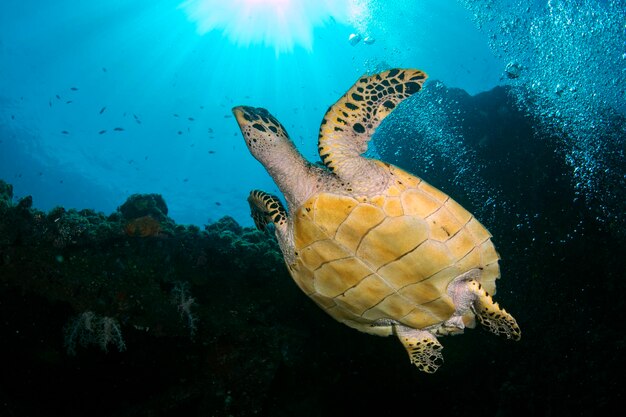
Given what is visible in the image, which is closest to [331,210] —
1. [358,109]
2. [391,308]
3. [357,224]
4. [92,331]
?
[357,224]

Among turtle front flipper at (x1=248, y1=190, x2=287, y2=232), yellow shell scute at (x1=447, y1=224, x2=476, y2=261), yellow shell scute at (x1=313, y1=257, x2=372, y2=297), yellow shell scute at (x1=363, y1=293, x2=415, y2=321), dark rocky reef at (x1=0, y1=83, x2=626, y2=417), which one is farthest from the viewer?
dark rocky reef at (x1=0, y1=83, x2=626, y2=417)

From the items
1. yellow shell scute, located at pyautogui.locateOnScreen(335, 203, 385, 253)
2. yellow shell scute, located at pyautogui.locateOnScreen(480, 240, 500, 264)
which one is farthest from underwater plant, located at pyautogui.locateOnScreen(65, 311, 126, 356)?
yellow shell scute, located at pyautogui.locateOnScreen(480, 240, 500, 264)

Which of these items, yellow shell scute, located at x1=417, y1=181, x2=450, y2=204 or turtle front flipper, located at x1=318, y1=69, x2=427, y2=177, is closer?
yellow shell scute, located at x1=417, y1=181, x2=450, y2=204

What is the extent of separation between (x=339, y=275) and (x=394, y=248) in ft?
2.31

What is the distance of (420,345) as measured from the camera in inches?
157

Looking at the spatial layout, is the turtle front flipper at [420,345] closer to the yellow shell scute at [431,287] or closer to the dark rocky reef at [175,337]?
the yellow shell scute at [431,287]

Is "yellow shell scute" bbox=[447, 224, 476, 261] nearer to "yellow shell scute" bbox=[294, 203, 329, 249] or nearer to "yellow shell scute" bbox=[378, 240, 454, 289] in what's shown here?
"yellow shell scute" bbox=[378, 240, 454, 289]

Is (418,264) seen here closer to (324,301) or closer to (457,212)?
(457,212)

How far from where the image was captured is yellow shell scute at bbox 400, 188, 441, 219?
2.99 meters

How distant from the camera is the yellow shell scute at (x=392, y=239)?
3.04m

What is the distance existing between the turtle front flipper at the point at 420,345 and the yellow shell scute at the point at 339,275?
1.06m

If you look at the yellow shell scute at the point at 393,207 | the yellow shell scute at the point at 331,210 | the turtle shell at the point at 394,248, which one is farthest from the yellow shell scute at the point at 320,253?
the yellow shell scute at the point at 393,207

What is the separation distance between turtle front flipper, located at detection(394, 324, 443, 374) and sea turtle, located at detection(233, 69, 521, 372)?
0.78ft

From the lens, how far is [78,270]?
4855 millimetres
